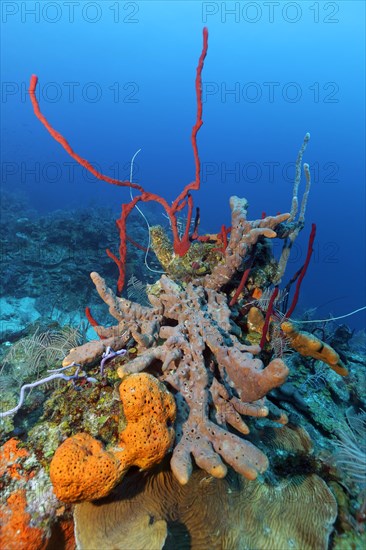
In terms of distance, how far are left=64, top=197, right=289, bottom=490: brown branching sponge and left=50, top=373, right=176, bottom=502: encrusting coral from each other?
0.57ft

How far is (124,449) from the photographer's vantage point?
171 centimetres

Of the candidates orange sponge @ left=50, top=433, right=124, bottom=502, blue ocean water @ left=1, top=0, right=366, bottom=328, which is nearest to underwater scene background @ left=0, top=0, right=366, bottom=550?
orange sponge @ left=50, top=433, right=124, bottom=502

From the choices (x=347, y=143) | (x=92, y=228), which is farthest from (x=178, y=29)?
(x=92, y=228)

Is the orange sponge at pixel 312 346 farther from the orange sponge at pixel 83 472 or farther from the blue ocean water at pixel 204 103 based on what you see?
the blue ocean water at pixel 204 103

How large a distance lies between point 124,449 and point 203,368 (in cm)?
71

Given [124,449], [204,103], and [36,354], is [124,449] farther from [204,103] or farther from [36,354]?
[204,103]

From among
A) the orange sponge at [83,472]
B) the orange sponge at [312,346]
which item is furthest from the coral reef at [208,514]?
the orange sponge at [312,346]

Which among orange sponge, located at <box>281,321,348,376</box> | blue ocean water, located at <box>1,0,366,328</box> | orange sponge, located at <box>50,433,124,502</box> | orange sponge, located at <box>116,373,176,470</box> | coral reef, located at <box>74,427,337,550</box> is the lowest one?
coral reef, located at <box>74,427,337,550</box>

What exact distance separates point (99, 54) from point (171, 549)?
557ft

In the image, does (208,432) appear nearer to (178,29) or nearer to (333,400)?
(333,400)

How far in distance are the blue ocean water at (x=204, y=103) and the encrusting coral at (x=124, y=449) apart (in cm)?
6553

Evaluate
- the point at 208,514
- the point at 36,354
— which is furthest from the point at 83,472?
the point at 36,354

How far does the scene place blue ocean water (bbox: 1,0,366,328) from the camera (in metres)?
87.6

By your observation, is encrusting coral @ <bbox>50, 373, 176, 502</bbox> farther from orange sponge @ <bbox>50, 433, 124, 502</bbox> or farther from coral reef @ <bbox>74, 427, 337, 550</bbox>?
coral reef @ <bbox>74, 427, 337, 550</bbox>
